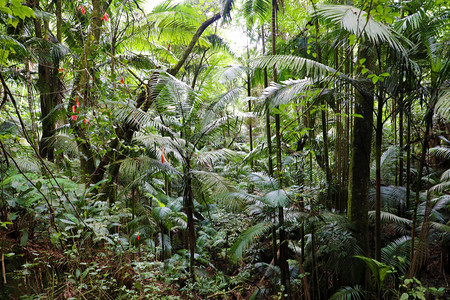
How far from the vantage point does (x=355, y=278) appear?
12.5 feet

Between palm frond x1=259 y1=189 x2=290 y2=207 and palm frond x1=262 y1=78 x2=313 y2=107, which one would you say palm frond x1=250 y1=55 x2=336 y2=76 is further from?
palm frond x1=259 y1=189 x2=290 y2=207

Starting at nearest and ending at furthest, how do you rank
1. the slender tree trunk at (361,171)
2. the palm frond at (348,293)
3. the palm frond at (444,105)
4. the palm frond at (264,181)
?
the palm frond at (444,105), the palm frond at (348,293), the slender tree trunk at (361,171), the palm frond at (264,181)

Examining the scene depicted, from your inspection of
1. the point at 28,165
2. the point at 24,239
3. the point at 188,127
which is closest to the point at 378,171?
the point at 188,127

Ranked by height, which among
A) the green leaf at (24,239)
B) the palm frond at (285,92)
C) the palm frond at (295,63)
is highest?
the palm frond at (295,63)

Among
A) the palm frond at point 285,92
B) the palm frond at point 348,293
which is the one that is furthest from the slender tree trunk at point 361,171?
the palm frond at point 285,92

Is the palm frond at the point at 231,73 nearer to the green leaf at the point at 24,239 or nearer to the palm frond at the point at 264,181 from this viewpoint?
the palm frond at the point at 264,181

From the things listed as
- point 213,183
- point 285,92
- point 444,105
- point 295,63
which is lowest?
point 213,183

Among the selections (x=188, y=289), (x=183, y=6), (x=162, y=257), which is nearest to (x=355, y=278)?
(x=188, y=289)

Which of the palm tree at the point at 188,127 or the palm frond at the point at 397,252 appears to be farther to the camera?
the palm tree at the point at 188,127

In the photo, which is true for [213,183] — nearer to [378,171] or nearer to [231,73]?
[231,73]

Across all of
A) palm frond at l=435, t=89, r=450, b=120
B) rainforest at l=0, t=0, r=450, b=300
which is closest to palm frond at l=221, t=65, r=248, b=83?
rainforest at l=0, t=0, r=450, b=300

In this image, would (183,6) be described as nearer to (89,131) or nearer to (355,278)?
(89,131)

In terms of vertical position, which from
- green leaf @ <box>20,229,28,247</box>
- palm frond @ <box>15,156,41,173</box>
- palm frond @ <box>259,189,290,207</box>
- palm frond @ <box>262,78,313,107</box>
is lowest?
green leaf @ <box>20,229,28,247</box>

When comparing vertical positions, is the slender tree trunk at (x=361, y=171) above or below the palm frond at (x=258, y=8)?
below
